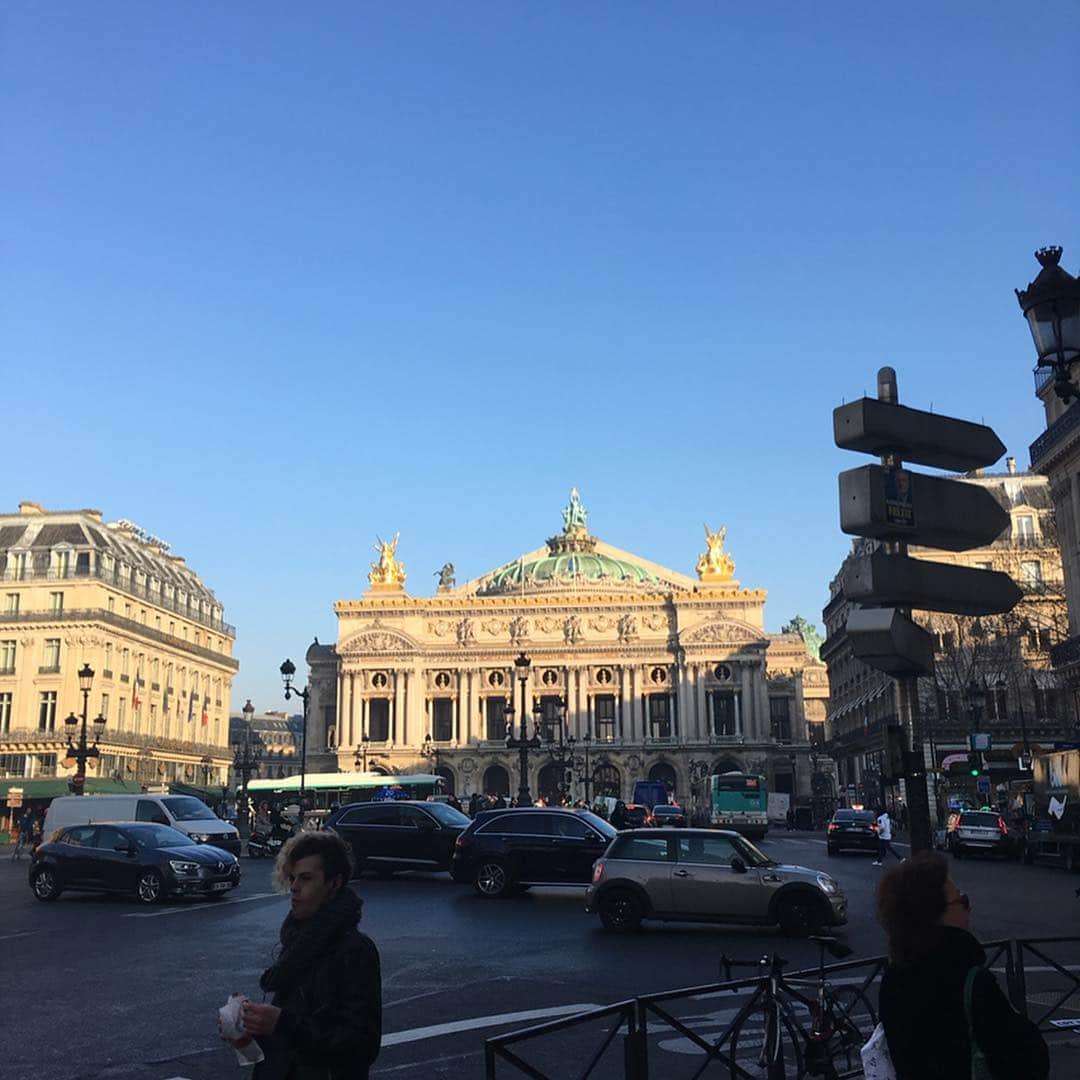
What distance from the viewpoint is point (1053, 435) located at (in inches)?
1454

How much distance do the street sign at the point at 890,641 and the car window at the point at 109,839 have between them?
1419 cm

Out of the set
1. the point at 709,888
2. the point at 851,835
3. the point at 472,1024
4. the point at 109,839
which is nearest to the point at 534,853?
the point at 709,888

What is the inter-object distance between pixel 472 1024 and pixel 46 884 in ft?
43.1

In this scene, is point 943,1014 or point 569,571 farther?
point 569,571

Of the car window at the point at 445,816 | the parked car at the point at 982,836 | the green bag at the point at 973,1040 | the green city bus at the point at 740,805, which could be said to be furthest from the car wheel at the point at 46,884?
the green city bus at the point at 740,805

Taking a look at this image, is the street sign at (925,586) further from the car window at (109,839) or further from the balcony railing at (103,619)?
the balcony railing at (103,619)

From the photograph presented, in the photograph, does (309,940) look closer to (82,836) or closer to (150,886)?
(150,886)

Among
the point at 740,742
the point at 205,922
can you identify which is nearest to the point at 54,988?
the point at 205,922

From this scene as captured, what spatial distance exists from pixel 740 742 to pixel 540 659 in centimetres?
1809

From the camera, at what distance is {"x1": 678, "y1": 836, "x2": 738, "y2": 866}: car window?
1463 cm

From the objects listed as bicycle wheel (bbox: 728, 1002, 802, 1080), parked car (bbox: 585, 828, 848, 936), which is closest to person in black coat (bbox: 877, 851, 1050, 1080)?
bicycle wheel (bbox: 728, 1002, 802, 1080)

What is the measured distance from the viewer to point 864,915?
54.2 ft

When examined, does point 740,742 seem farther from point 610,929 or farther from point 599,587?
point 610,929

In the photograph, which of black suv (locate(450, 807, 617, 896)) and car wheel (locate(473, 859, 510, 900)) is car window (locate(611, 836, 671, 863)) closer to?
black suv (locate(450, 807, 617, 896))
